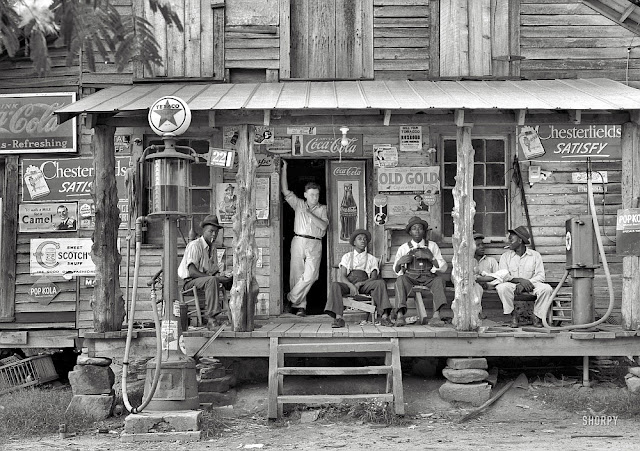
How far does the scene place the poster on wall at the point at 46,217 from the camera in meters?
12.7

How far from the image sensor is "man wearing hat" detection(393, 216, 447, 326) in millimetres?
10984

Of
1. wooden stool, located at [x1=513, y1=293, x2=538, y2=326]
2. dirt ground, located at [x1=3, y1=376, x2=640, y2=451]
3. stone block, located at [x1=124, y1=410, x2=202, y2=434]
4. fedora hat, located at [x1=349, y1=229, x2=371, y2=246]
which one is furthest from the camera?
fedora hat, located at [x1=349, y1=229, x2=371, y2=246]

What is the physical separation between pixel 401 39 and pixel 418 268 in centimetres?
337

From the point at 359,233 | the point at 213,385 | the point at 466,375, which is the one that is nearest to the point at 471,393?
the point at 466,375

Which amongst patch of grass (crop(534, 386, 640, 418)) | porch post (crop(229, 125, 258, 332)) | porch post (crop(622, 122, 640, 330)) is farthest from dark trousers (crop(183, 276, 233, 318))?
porch post (crop(622, 122, 640, 330))

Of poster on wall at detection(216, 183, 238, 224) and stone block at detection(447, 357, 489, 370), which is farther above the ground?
poster on wall at detection(216, 183, 238, 224)

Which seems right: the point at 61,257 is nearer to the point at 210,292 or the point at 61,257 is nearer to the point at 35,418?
the point at 210,292

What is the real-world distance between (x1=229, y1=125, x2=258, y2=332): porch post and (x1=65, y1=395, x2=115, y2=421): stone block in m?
1.67

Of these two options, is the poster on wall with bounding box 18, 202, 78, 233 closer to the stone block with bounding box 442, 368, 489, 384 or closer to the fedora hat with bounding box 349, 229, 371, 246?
the fedora hat with bounding box 349, 229, 371, 246

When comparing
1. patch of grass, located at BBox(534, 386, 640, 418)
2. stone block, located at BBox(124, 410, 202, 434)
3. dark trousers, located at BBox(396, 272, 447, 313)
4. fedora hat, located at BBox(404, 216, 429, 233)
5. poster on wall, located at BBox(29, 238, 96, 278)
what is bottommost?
patch of grass, located at BBox(534, 386, 640, 418)

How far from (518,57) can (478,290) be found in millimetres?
3581

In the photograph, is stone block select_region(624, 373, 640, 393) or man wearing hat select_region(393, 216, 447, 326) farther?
man wearing hat select_region(393, 216, 447, 326)

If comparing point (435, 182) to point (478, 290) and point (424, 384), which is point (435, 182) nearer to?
point (478, 290)

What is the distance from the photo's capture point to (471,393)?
33.5ft
